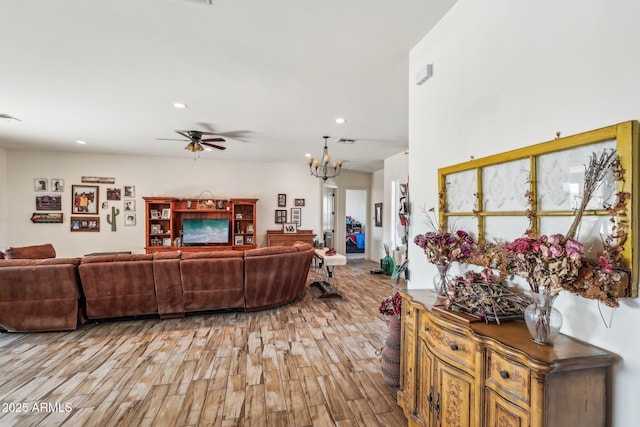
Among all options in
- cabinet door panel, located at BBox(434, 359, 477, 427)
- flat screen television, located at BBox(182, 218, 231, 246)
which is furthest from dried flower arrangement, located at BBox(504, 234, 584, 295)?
flat screen television, located at BBox(182, 218, 231, 246)

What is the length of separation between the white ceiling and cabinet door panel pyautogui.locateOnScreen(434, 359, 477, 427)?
234cm

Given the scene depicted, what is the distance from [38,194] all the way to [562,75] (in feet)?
30.3

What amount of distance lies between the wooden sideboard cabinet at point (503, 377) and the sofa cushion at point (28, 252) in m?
5.91

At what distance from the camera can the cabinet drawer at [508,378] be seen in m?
1.08

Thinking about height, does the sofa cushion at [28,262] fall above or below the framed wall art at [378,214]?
below

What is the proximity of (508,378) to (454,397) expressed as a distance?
15.7 inches

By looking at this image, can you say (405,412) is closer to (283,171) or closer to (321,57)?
(321,57)

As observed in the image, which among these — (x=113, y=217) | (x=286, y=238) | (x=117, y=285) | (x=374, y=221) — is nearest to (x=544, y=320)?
(x=117, y=285)

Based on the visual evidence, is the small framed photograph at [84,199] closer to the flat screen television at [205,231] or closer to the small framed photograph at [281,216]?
the flat screen television at [205,231]

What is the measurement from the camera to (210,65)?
2.78 metres

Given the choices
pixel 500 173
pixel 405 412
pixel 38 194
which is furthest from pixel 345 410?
pixel 38 194

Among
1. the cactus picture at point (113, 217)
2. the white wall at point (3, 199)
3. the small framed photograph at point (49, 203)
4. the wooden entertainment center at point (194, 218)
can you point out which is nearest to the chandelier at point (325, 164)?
the wooden entertainment center at point (194, 218)

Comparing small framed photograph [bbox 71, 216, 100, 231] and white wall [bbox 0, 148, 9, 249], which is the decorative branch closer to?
small framed photograph [bbox 71, 216, 100, 231]

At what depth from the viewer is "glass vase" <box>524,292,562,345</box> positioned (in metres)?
1.13
